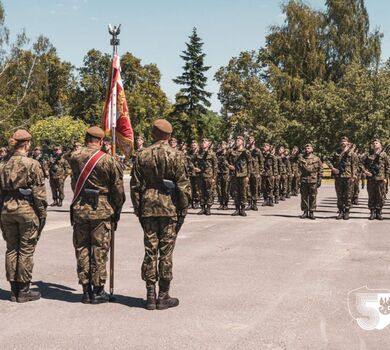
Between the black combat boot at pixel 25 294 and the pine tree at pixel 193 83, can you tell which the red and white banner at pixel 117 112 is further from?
the pine tree at pixel 193 83

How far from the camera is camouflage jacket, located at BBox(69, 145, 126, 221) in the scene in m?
6.51

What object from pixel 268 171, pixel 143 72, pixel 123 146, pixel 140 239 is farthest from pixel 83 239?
pixel 143 72

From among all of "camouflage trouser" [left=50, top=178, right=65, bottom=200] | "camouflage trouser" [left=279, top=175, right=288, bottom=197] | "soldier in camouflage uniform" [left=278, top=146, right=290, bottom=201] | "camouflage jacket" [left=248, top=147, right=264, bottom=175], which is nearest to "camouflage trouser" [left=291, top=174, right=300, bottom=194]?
"soldier in camouflage uniform" [left=278, top=146, right=290, bottom=201]

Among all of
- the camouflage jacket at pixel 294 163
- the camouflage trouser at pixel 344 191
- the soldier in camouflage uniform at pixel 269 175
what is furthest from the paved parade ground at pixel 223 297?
the camouflage jacket at pixel 294 163

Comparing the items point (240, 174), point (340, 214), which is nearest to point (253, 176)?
point (240, 174)

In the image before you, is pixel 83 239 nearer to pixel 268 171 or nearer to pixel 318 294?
pixel 318 294

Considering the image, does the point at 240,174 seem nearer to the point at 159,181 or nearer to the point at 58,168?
the point at 58,168

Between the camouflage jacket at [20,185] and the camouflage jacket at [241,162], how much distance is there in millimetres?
10036

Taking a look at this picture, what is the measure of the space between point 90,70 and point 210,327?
7386 centimetres

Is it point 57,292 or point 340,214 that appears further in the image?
point 340,214

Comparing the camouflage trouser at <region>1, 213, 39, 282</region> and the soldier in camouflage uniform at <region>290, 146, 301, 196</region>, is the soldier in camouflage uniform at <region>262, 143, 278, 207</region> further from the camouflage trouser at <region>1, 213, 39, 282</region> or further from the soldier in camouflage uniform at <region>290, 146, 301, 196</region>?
the camouflage trouser at <region>1, 213, 39, 282</region>

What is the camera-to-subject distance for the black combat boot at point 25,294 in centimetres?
668

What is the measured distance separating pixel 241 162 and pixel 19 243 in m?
10.2

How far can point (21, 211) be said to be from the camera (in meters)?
6.64
